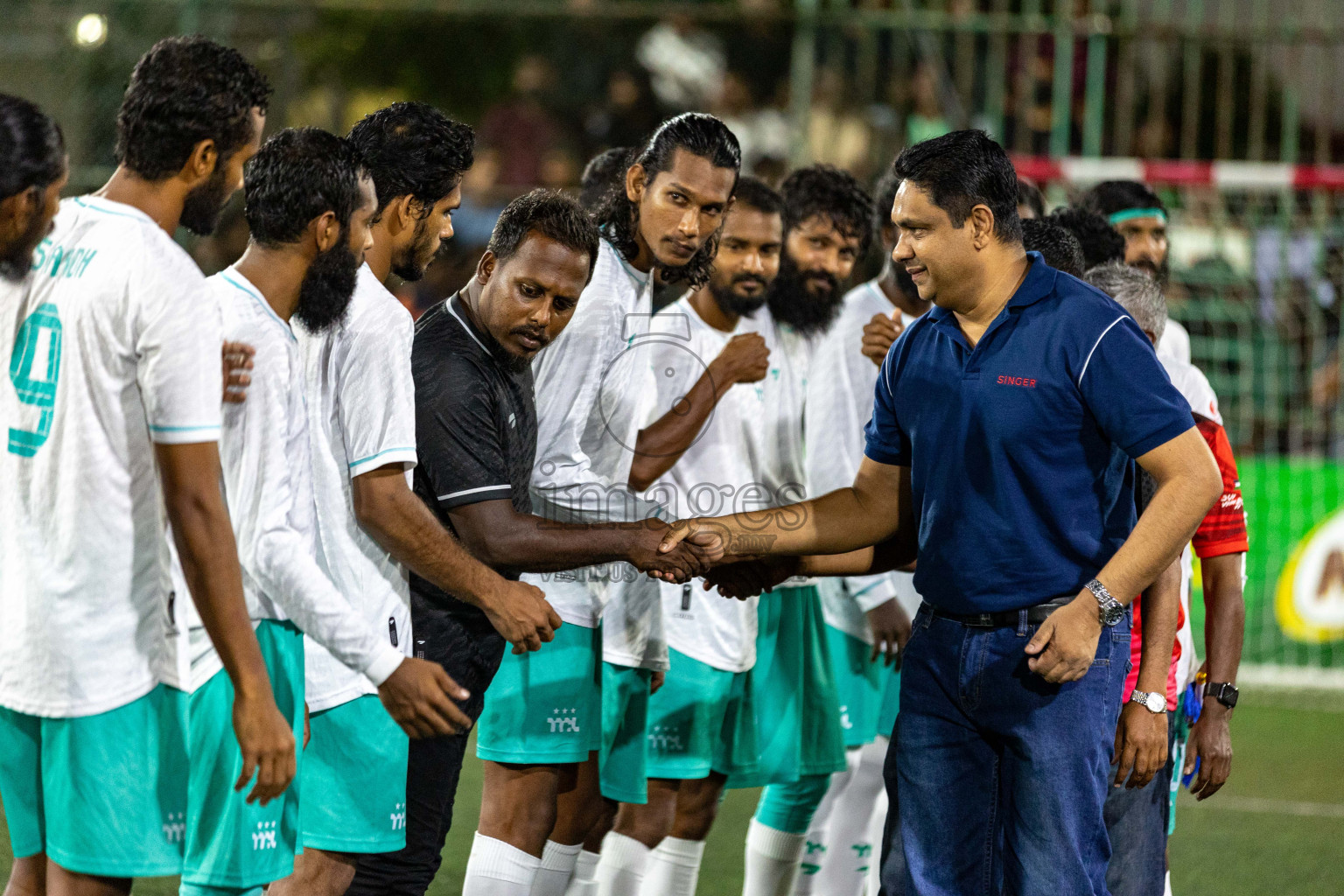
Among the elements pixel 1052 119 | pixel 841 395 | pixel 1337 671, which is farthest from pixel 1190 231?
pixel 841 395

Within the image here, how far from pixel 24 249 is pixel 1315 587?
802 centimetres

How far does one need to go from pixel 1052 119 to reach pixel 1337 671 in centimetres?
394

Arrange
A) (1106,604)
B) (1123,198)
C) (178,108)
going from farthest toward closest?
(1123,198), (1106,604), (178,108)

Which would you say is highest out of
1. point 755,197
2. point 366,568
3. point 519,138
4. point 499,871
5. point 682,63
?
point 682,63

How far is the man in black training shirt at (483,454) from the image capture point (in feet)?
9.95

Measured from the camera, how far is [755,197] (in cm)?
430

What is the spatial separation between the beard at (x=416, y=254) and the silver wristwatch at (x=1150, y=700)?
1795 mm

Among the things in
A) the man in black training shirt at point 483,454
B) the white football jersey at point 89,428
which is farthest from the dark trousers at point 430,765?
the white football jersey at point 89,428

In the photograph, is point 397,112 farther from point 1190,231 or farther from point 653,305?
point 1190,231

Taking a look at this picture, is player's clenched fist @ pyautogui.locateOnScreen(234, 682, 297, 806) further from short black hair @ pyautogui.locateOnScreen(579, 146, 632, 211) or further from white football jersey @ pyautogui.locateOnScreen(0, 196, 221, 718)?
short black hair @ pyautogui.locateOnScreen(579, 146, 632, 211)

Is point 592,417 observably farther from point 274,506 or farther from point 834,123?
point 834,123

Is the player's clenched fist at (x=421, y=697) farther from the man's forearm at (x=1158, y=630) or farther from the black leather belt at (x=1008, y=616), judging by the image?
the man's forearm at (x=1158, y=630)

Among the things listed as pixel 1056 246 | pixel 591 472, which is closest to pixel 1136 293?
pixel 1056 246

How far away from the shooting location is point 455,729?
278cm
